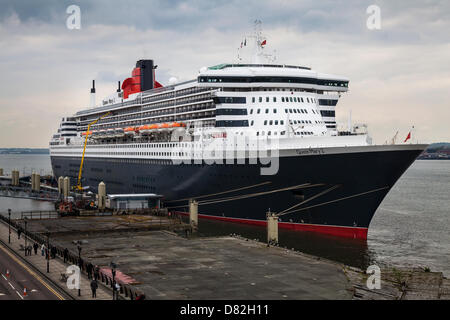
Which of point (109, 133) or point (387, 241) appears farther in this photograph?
point (109, 133)

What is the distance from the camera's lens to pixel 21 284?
25375 millimetres

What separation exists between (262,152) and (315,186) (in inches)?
210

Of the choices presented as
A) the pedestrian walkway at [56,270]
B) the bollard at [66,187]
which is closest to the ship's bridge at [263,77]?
the pedestrian walkway at [56,270]

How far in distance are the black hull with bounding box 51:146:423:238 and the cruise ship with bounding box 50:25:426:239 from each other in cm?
8

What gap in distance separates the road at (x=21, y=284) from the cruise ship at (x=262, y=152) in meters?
20.7

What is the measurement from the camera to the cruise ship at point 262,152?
130 ft

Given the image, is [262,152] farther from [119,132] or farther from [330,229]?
[119,132]

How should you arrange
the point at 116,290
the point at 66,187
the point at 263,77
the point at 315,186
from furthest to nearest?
the point at 66,187 < the point at 263,77 < the point at 315,186 < the point at 116,290

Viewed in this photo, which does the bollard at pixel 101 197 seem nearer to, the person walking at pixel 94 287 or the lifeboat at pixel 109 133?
the lifeboat at pixel 109 133

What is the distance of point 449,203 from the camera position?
7600 centimetres

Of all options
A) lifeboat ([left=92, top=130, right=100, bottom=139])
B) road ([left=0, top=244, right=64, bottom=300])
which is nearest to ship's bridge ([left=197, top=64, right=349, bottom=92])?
road ([left=0, top=244, right=64, bottom=300])

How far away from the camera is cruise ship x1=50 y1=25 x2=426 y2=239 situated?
39625 millimetres

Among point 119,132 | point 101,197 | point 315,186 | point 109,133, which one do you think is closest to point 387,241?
point 315,186

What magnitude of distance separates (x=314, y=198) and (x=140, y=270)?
18.2 m
